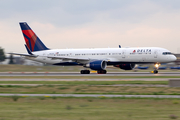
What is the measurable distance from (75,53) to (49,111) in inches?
1532

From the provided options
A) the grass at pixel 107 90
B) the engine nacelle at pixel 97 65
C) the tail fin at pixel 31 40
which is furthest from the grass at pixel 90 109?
the tail fin at pixel 31 40

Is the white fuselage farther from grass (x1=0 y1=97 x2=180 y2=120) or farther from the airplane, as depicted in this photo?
grass (x1=0 y1=97 x2=180 y2=120)

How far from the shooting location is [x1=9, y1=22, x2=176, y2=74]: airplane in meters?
44.9

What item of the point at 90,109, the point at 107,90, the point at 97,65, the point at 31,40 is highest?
the point at 31,40

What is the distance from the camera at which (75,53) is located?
51.4m

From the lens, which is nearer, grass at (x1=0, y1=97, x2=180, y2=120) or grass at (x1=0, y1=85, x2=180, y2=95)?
grass at (x1=0, y1=97, x2=180, y2=120)

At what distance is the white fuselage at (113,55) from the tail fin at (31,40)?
171 centimetres

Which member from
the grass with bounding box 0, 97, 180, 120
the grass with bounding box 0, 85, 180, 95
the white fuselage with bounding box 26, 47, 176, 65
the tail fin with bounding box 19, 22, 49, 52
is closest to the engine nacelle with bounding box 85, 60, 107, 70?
the white fuselage with bounding box 26, 47, 176, 65

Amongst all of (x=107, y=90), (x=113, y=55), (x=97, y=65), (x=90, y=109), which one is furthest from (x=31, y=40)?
(x=90, y=109)

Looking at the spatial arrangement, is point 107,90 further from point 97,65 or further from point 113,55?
point 113,55

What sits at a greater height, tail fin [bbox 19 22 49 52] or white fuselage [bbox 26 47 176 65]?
tail fin [bbox 19 22 49 52]

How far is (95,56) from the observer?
49.1m

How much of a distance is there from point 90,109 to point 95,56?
36.1 metres

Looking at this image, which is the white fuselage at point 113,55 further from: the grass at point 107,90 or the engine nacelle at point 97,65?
the grass at point 107,90
